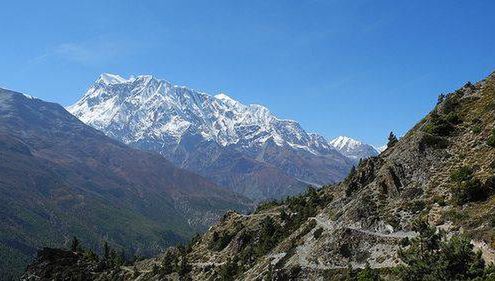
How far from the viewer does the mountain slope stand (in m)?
70.9

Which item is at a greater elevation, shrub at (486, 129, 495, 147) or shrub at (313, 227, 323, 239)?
shrub at (486, 129, 495, 147)

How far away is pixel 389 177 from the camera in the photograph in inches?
3556

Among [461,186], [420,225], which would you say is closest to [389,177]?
[461,186]

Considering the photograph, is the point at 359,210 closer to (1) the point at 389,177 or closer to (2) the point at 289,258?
(1) the point at 389,177

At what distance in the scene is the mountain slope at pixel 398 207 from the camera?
70.9 meters

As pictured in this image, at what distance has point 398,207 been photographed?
81438 mm

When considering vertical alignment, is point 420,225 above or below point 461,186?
below

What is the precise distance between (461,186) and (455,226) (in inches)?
381

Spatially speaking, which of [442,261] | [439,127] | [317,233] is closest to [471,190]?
[442,261]

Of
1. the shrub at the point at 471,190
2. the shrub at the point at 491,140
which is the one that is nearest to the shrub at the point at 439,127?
the shrub at the point at 491,140

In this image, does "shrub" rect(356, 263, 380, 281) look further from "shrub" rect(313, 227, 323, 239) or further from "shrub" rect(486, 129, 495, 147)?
"shrub" rect(486, 129, 495, 147)

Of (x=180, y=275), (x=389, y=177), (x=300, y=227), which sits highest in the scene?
(x=389, y=177)

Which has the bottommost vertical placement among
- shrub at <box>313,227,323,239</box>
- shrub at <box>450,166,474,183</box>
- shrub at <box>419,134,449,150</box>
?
shrub at <box>313,227,323,239</box>

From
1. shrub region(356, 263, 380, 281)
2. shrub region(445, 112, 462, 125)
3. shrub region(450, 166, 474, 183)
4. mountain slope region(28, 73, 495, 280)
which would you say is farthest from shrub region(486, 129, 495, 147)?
shrub region(356, 263, 380, 281)
